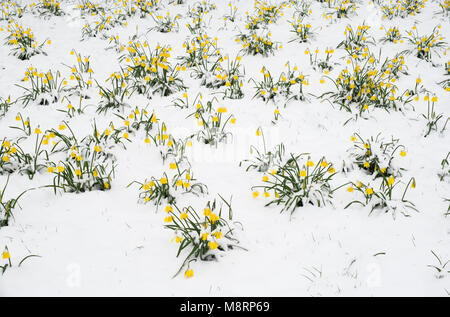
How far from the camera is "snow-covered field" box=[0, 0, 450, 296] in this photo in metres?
2.87

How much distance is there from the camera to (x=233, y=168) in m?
4.23

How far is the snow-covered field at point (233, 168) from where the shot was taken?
9.43ft

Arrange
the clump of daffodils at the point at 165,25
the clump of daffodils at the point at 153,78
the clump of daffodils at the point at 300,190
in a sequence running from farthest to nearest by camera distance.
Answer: the clump of daffodils at the point at 165,25, the clump of daffodils at the point at 153,78, the clump of daffodils at the point at 300,190

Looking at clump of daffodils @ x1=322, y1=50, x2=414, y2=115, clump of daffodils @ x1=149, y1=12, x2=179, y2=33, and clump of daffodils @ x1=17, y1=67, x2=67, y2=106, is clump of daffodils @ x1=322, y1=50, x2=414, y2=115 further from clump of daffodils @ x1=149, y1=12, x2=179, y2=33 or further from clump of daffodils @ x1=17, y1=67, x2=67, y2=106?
clump of daffodils @ x1=17, y1=67, x2=67, y2=106

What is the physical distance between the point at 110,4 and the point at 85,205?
810 cm

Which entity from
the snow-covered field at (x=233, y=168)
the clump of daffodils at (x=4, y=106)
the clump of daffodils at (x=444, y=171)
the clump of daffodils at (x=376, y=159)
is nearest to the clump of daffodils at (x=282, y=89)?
the snow-covered field at (x=233, y=168)

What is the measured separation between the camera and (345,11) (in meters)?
7.95

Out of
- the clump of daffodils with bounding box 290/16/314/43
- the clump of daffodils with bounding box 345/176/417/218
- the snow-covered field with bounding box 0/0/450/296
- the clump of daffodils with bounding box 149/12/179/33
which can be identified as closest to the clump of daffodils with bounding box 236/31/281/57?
the snow-covered field with bounding box 0/0/450/296

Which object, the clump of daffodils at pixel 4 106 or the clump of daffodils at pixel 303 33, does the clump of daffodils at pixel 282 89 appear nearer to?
the clump of daffodils at pixel 303 33

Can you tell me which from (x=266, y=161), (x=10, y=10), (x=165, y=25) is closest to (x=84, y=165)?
(x=266, y=161)
